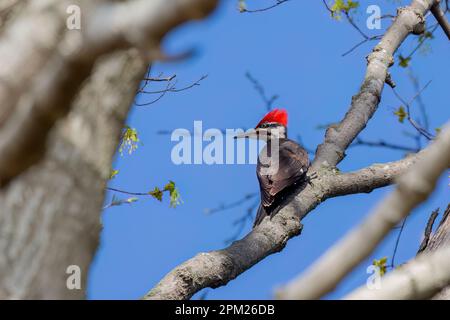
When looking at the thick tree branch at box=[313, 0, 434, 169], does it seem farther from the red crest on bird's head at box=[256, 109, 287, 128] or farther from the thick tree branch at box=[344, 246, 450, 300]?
the thick tree branch at box=[344, 246, 450, 300]

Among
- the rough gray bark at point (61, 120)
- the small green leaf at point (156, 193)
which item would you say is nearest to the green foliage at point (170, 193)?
the small green leaf at point (156, 193)

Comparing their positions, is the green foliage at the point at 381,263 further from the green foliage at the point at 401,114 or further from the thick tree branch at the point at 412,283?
the thick tree branch at the point at 412,283

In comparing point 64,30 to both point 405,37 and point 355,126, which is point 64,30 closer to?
point 355,126

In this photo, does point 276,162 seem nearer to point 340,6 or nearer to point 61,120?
point 340,6

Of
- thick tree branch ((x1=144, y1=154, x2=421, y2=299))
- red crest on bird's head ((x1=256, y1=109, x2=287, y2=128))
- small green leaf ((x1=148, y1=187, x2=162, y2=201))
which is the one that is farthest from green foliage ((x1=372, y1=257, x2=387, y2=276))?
red crest on bird's head ((x1=256, y1=109, x2=287, y2=128))

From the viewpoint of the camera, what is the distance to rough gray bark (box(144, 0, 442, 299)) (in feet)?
10.1

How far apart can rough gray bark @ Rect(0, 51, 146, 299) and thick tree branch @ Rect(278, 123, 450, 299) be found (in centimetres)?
65

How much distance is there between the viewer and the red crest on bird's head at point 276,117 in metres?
6.66

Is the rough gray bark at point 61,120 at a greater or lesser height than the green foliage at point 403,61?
lesser

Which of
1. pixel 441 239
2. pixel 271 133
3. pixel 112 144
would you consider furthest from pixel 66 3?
pixel 271 133

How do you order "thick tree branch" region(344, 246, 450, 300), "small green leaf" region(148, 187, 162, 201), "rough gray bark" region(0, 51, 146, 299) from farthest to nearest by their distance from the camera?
"small green leaf" region(148, 187, 162, 201) → "rough gray bark" region(0, 51, 146, 299) → "thick tree branch" region(344, 246, 450, 300)

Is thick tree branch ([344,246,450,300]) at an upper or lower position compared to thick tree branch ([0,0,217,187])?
lower

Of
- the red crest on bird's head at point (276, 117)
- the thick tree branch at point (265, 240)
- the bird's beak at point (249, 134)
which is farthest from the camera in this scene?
the red crest on bird's head at point (276, 117)

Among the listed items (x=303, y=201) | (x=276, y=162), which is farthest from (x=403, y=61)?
(x=303, y=201)
